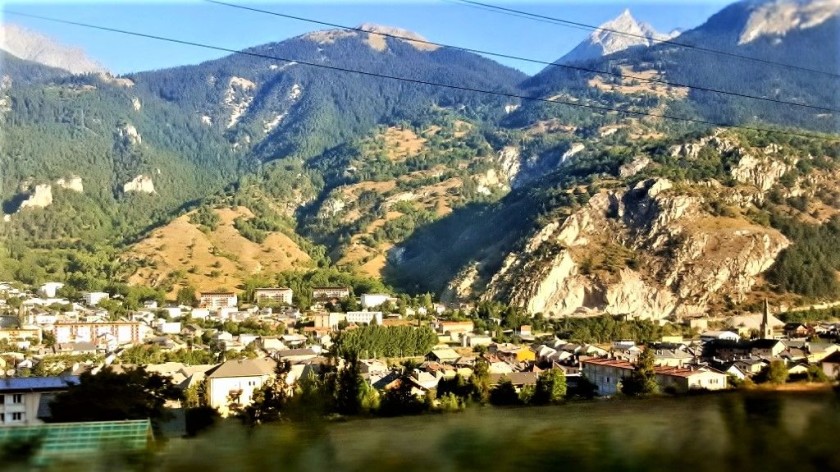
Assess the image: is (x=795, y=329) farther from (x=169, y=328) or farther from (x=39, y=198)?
(x=39, y=198)

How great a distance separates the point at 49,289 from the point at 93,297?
3713mm

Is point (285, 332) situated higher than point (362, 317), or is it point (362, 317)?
point (362, 317)

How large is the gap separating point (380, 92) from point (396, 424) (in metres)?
114

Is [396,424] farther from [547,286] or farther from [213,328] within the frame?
[547,286]

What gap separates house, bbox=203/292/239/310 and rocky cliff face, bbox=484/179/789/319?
13.9m

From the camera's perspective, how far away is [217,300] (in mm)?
42312

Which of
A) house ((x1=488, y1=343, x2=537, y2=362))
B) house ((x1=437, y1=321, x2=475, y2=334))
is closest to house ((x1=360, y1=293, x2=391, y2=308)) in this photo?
house ((x1=437, y1=321, x2=475, y2=334))

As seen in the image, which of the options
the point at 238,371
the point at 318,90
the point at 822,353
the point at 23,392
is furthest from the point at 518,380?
the point at 318,90

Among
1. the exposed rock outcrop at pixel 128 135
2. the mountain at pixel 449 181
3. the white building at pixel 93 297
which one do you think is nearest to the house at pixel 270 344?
the mountain at pixel 449 181

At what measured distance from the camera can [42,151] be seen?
2894 inches

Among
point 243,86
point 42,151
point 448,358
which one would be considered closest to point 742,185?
point 448,358

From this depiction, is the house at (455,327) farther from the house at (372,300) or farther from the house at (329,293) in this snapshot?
the house at (329,293)

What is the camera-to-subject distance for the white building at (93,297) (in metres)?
40.5

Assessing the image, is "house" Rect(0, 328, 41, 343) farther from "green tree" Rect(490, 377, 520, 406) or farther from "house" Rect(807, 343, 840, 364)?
"green tree" Rect(490, 377, 520, 406)
